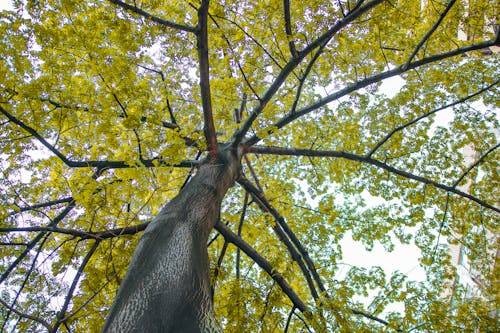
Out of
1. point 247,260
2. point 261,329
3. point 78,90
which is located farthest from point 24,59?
point 247,260

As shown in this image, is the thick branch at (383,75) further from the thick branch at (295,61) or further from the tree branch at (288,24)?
the tree branch at (288,24)

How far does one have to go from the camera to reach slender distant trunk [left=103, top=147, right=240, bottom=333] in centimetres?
168

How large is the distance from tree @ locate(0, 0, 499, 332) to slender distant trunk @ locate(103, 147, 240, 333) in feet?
0.04

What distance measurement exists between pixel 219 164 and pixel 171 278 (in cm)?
233

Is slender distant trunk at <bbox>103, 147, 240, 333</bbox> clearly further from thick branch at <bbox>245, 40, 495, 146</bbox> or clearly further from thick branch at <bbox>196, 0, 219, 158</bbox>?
thick branch at <bbox>245, 40, 495, 146</bbox>

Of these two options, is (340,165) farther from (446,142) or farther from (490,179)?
(490,179)

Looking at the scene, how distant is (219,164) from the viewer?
4203mm

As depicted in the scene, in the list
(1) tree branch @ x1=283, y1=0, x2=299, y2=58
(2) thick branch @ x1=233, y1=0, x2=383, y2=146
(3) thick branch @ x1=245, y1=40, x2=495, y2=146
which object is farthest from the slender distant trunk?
(3) thick branch @ x1=245, y1=40, x2=495, y2=146

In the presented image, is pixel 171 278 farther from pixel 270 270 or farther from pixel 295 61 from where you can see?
pixel 295 61

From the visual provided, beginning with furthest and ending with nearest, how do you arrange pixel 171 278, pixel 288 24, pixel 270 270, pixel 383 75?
pixel 383 75, pixel 270 270, pixel 288 24, pixel 171 278

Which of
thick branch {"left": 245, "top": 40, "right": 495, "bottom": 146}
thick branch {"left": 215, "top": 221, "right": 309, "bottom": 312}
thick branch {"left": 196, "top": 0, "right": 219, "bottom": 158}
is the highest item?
thick branch {"left": 245, "top": 40, "right": 495, "bottom": 146}

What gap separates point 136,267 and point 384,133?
5895 mm

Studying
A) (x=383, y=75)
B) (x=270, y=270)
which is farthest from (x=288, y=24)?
(x=270, y=270)

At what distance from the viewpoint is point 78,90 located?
4922 millimetres
